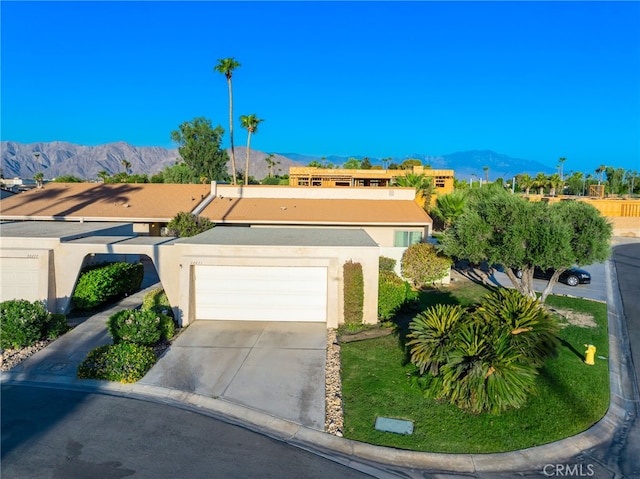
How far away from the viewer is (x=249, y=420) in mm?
9133

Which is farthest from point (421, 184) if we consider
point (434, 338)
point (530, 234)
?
point (434, 338)

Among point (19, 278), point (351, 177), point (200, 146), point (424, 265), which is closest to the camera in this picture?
point (19, 278)

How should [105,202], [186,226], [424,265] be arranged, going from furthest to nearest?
[105,202] → [186,226] → [424,265]

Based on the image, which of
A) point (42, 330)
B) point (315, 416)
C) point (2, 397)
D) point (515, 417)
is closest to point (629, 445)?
point (515, 417)

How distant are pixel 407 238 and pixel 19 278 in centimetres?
1804

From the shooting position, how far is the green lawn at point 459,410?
845 centimetres

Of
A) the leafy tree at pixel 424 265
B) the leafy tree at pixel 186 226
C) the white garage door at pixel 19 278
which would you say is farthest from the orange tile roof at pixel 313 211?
the white garage door at pixel 19 278

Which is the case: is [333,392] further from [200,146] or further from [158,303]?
[200,146]

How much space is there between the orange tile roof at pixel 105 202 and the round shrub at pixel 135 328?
12.9 metres

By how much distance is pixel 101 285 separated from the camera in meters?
15.9

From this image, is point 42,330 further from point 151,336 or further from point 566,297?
point 566,297

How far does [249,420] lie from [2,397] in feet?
19.3

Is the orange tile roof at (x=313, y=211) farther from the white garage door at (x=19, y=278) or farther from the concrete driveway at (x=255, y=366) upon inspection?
the white garage door at (x=19, y=278)

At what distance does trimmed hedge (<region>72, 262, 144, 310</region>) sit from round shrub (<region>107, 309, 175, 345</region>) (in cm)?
359
